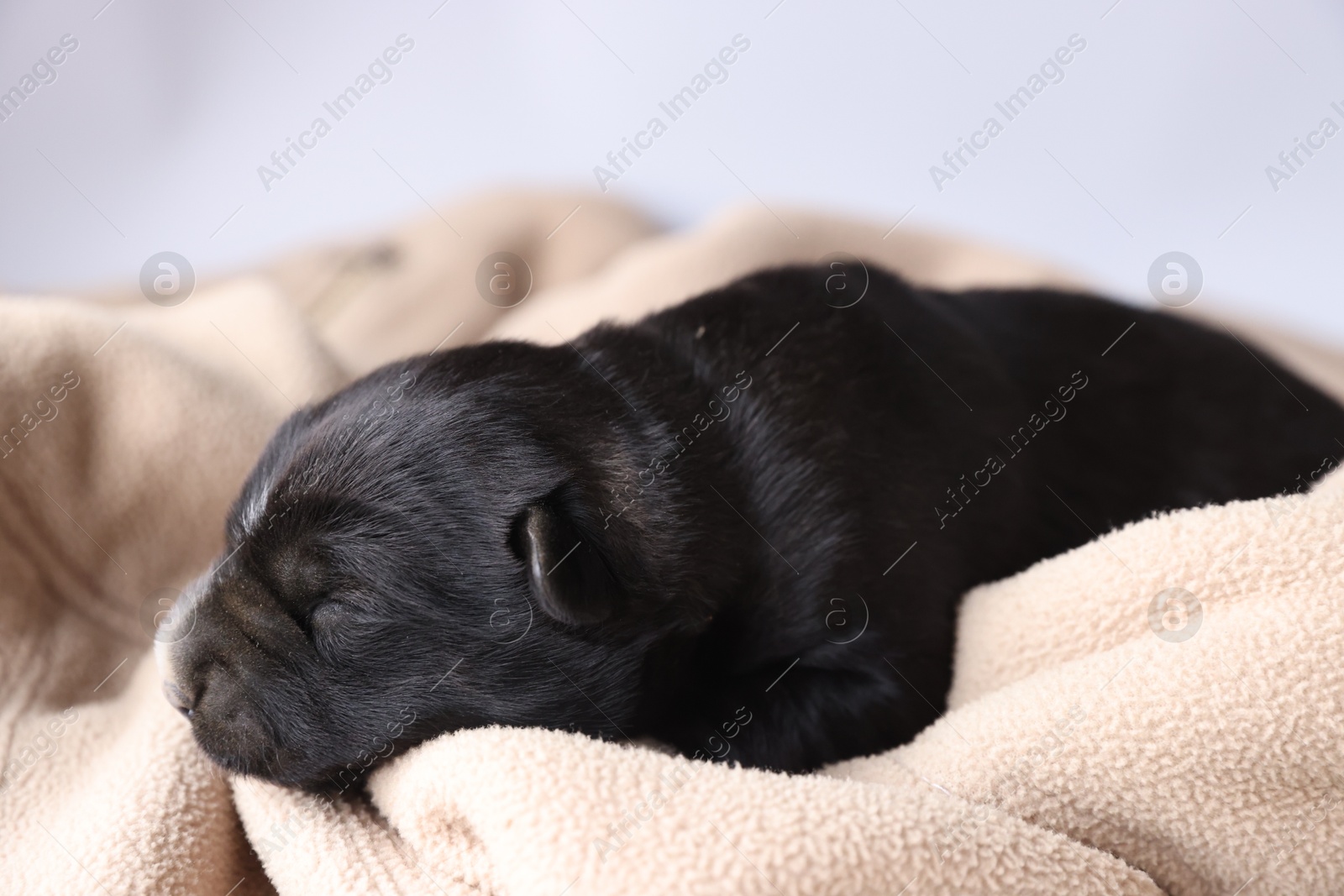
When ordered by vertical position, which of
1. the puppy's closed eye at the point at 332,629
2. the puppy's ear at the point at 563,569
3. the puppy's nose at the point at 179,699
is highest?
the puppy's ear at the point at 563,569

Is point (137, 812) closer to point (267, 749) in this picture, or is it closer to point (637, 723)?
point (267, 749)

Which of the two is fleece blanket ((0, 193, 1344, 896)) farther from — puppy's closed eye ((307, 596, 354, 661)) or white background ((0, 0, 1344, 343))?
white background ((0, 0, 1344, 343))

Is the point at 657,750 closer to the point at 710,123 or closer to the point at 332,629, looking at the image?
the point at 332,629

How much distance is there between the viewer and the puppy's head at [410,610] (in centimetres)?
148

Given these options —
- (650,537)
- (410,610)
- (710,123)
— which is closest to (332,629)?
(410,610)

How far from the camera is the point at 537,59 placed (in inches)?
145

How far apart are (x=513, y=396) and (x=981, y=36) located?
7.87ft

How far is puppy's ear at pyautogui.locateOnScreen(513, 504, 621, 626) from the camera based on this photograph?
54.4 inches

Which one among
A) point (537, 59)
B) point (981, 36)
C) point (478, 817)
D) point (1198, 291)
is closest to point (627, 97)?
point (537, 59)

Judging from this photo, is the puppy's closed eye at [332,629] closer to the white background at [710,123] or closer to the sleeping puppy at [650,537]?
the sleeping puppy at [650,537]

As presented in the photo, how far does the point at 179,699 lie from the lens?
1537 mm

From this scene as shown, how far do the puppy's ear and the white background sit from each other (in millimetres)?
2411

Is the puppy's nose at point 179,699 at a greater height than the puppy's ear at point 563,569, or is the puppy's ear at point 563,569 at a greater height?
the puppy's ear at point 563,569

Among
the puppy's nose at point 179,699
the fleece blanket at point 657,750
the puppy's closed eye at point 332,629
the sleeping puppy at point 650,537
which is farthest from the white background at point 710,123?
the puppy's closed eye at point 332,629
